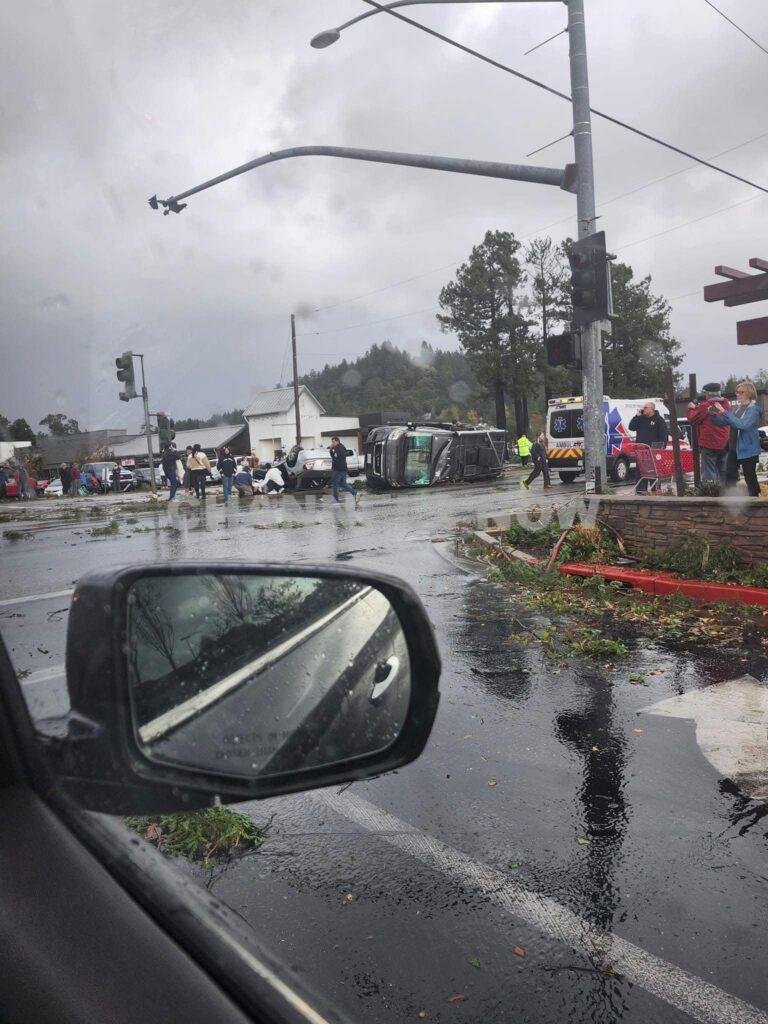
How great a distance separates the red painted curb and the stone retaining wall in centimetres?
44

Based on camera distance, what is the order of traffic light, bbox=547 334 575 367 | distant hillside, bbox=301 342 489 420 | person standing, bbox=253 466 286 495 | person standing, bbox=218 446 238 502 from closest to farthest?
distant hillside, bbox=301 342 489 420 → person standing, bbox=218 446 238 502 → traffic light, bbox=547 334 575 367 → person standing, bbox=253 466 286 495

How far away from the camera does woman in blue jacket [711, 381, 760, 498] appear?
1014 cm

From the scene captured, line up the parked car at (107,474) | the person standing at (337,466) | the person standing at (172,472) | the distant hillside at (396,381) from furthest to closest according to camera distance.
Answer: the person standing at (337,466), the distant hillside at (396,381), the person standing at (172,472), the parked car at (107,474)

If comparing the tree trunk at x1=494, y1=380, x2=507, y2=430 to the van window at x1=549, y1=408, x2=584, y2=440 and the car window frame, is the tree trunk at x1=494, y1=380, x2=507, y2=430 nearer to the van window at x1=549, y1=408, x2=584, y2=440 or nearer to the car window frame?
the van window at x1=549, y1=408, x2=584, y2=440

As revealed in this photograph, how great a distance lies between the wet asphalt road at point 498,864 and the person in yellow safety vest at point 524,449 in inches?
1064

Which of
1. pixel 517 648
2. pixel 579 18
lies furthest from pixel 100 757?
pixel 579 18

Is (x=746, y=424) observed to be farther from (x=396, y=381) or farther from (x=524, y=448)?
(x=524, y=448)

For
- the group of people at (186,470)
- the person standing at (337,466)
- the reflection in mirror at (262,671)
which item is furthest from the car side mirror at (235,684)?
the person standing at (337,466)

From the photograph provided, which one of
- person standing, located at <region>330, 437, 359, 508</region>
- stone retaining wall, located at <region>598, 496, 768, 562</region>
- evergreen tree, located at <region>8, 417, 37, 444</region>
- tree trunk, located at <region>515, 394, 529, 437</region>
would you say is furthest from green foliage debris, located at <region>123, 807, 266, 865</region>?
tree trunk, located at <region>515, 394, 529, 437</region>

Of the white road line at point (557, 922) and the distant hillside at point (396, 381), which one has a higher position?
the distant hillside at point (396, 381)

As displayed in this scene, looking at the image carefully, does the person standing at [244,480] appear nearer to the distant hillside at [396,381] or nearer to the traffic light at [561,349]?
the distant hillside at [396,381]

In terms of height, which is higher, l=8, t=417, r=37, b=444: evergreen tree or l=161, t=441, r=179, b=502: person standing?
l=8, t=417, r=37, b=444: evergreen tree

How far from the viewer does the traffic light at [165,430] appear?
1916 millimetres

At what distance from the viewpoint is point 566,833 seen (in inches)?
121
